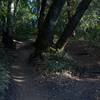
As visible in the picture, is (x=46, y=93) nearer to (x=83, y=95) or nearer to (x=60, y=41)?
(x=83, y=95)

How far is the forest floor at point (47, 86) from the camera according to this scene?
461 inches

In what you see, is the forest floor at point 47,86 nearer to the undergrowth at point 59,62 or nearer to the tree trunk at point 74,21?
the undergrowth at point 59,62

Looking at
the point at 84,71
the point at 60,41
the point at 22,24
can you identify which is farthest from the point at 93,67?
the point at 22,24

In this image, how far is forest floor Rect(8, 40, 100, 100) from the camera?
11.7 meters

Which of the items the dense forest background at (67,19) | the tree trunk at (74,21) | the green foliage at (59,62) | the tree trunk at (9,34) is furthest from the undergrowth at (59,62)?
the tree trunk at (9,34)

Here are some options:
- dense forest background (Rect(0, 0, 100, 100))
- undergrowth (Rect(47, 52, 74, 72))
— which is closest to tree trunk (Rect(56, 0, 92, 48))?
dense forest background (Rect(0, 0, 100, 100))

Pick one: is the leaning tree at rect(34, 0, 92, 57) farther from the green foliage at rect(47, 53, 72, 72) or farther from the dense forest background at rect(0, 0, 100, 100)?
the green foliage at rect(47, 53, 72, 72)

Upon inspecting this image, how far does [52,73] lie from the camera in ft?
47.7

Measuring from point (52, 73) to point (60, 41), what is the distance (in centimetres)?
387

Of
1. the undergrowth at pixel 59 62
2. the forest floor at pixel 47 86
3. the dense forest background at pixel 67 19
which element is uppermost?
the dense forest background at pixel 67 19

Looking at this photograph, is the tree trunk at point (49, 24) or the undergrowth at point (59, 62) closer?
the undergrowth at point (59, 62)

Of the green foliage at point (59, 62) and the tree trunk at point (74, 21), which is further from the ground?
the tree trunk at point (74, 21)

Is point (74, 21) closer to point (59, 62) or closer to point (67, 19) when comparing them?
point (59, 62)

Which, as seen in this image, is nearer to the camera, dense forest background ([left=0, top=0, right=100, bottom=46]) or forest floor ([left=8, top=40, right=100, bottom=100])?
forest floor ([left=8, top=40, right=100, bottom=100])
